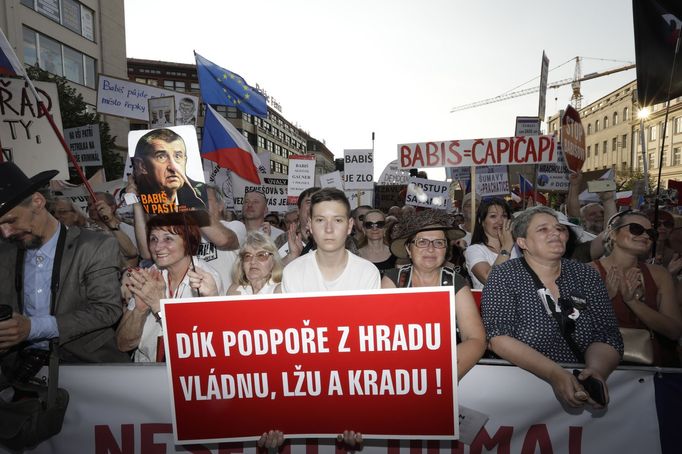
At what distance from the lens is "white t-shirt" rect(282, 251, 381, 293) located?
2648 mm

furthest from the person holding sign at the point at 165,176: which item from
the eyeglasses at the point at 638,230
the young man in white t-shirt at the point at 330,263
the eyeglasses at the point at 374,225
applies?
the eyeglasses at the point at 638,230

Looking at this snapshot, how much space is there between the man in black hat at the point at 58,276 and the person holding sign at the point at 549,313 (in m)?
2.33

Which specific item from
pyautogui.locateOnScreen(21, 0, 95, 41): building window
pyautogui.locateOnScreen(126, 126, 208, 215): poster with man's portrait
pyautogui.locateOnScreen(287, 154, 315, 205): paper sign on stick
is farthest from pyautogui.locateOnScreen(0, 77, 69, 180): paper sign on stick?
pyautogui.locateOnScreen(21, 0, 95, 41): building window

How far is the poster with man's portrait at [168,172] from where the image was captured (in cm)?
249

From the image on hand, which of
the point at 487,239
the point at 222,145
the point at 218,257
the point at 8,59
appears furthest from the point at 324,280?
the point at 222,145

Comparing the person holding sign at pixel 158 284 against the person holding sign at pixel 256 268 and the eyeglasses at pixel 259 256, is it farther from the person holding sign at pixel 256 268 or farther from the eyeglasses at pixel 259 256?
the eyeglasses at pixel 259 256

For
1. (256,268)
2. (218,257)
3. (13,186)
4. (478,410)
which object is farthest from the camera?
(218,257)

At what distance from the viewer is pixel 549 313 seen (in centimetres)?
237

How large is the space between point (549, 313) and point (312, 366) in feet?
4.46

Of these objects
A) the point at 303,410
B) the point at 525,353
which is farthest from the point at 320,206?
the point at 525,353

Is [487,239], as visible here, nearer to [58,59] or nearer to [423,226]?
[423,226]

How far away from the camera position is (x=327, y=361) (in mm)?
1979

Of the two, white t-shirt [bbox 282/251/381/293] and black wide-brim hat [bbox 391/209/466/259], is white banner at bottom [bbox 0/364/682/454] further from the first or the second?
black wide-brim hat [bbox 391/209/466/259]

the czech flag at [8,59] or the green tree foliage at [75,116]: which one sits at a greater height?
the green tree foliage at [75,116]
